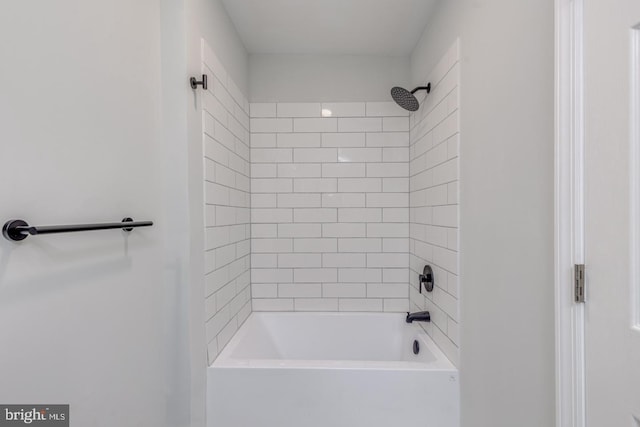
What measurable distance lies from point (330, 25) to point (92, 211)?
67.1 inches

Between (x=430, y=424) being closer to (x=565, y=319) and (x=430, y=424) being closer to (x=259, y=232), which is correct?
(x=565, y=319)

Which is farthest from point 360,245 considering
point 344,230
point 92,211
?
point 92,211

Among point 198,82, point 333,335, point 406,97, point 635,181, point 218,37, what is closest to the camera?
point 635,181

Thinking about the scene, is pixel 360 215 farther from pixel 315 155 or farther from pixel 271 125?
pixel 271 125

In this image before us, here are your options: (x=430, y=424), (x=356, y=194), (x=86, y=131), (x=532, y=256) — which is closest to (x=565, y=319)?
(x=532, y=256)

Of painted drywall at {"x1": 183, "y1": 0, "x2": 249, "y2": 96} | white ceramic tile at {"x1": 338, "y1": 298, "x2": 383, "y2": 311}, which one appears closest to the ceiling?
painted drywall at {"x1": 183, "y1": 0, "x2": 249, "y2": 96}

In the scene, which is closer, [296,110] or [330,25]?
[330,25]

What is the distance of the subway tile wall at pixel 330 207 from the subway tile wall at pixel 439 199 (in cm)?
17

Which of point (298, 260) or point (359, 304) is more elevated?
point (298, 260)

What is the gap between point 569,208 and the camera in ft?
2.73

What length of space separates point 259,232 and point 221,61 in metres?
1.15

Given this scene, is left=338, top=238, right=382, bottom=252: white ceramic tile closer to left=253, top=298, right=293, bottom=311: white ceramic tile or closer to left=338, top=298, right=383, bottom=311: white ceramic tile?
left=338, top=298, right=383, bottom=311: white ceramic tile

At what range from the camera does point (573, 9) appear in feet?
2.69

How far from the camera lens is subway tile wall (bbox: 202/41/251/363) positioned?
1.58 m
